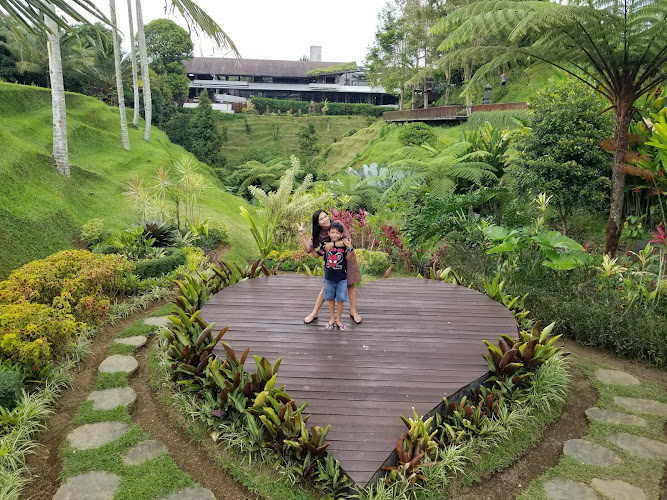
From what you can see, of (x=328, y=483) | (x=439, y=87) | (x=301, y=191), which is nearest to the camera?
(x=328, y=483)

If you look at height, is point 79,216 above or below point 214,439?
above

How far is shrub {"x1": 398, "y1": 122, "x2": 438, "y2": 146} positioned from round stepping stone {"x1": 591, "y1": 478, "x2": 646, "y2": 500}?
17685mm

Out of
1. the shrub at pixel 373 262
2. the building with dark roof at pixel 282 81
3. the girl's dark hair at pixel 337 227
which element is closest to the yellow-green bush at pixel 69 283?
the girl's dark hair at pixel 337 227

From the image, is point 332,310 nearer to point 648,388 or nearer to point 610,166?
point 648,388

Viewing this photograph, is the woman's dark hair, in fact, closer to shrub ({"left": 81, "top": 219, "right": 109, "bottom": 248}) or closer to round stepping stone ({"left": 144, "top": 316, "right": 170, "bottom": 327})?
round stepping stone ({"left": 144, "top": 316, "right": 170, "bottom": 327})

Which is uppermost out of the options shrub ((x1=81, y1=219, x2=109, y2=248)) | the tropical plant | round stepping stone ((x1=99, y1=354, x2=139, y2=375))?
the tropical plant

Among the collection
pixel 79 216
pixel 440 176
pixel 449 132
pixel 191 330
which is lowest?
pixel 191 330

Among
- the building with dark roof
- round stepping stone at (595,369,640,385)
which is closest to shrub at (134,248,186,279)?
round stepping stone at (595,369,640,385)

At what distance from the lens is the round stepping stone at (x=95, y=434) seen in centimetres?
338

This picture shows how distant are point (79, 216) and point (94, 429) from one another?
562 centimetres

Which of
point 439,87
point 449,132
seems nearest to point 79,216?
point 449,132

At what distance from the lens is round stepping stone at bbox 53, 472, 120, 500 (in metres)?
2.90

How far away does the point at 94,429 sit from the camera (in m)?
3.55

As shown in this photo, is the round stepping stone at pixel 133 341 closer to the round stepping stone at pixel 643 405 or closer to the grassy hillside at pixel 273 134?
the round stepping stone at pixel 643 405
